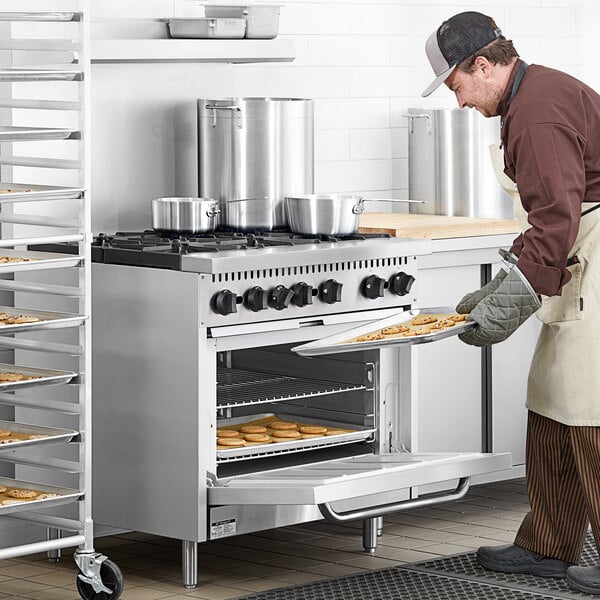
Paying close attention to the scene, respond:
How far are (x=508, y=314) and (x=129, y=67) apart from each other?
6.11 feet

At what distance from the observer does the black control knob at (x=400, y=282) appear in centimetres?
534

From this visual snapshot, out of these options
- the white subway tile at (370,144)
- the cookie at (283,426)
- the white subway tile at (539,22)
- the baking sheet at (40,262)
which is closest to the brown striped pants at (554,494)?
the cookie at (283,426)

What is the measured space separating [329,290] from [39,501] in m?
1.16

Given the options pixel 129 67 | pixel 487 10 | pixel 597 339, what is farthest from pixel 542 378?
pixel 487 10

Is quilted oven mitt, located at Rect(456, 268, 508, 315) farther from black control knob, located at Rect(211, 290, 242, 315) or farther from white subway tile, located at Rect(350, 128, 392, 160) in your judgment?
white subway tile, located at Rect(350, 128, 392, 160)

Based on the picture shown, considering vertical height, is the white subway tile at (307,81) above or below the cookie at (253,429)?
above

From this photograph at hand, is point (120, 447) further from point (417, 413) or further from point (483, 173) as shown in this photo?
point (483, 173)

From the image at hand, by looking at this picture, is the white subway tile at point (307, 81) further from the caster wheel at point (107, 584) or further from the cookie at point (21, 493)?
the caster wheel at point (107, 584)

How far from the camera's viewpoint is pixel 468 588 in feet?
16.3

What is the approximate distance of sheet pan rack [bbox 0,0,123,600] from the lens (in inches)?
182

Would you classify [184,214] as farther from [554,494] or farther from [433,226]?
[554,494]

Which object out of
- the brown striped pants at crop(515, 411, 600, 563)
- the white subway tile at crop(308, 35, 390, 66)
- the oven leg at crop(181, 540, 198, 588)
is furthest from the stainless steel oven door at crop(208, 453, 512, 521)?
the white subway tile at crop(308, 35, 390, 66)

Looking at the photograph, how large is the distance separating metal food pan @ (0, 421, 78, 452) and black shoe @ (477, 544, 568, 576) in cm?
145

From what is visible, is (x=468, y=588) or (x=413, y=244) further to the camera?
(x=413, y=244)
